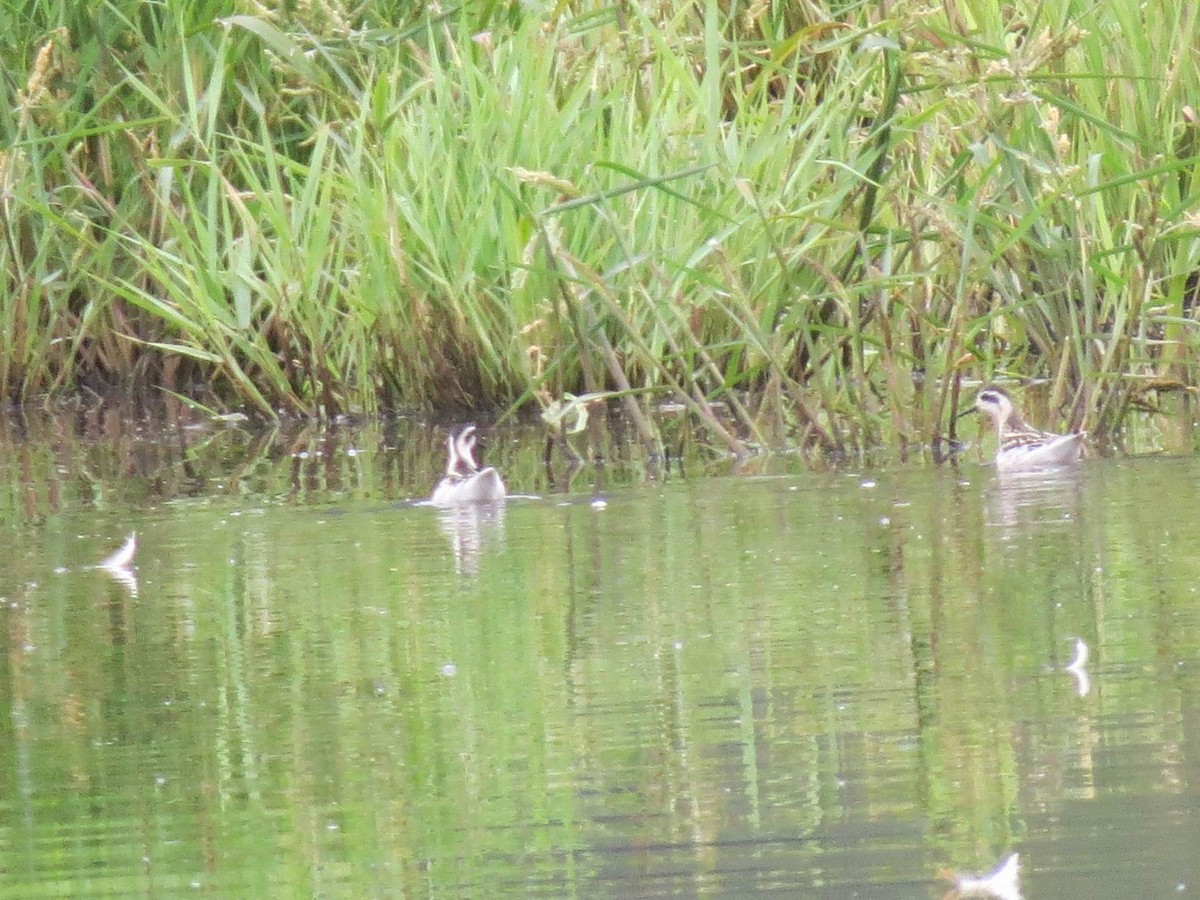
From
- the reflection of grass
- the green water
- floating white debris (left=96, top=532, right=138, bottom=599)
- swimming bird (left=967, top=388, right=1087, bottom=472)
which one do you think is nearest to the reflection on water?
the green water

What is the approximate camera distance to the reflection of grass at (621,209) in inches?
250

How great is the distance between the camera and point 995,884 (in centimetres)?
234

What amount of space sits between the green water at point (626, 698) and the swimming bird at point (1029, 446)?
218 mm

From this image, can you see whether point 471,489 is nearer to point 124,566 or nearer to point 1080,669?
point 124,566

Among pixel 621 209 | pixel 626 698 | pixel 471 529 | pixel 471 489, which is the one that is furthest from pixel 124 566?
pixel 621 209

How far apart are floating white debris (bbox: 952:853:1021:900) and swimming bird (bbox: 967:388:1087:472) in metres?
3.62

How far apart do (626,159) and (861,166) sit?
1.45m

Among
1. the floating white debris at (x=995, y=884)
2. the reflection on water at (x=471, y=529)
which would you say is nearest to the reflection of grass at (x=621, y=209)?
the reflection on water at (x=471, y=529)

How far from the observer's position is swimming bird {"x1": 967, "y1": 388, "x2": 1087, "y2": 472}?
5984 millimetres

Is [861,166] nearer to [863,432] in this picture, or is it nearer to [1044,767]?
[863,432]

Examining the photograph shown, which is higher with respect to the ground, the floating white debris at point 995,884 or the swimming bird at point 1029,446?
the floating white debris at point 995,884

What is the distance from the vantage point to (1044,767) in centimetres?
283

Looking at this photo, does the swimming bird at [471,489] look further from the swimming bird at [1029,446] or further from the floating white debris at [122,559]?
the swimming bird at [1029,446]

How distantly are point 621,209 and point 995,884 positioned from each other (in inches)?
216
